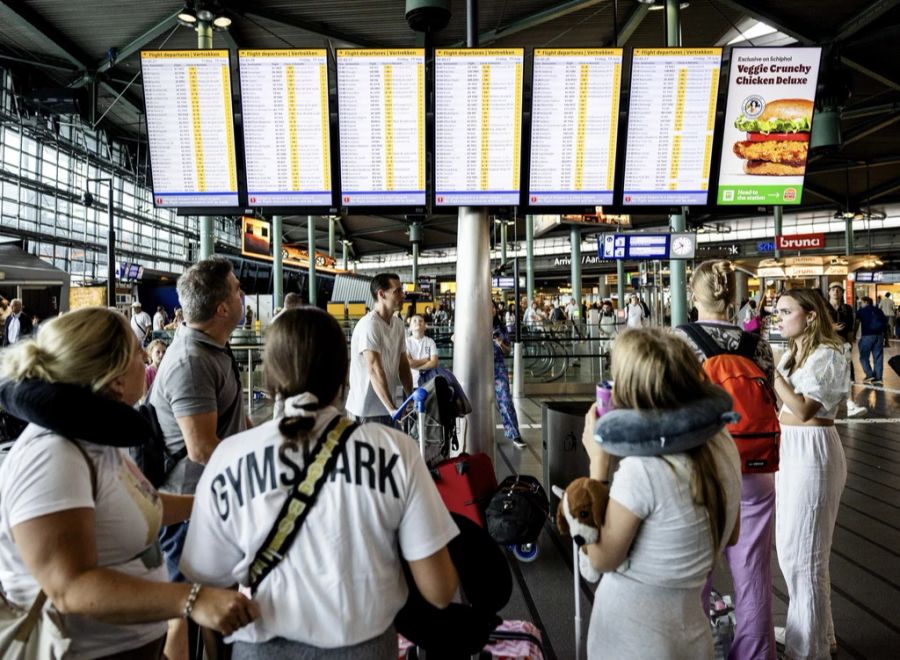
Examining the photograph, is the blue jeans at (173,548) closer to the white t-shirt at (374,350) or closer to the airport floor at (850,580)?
the airport floor at (850,580)

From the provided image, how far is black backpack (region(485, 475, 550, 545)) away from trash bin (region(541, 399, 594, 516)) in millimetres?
771

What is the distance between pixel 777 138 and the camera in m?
4.07

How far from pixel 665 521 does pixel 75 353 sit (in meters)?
1.50

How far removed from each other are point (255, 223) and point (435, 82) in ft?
53.4

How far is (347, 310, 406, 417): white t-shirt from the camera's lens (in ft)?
13.2

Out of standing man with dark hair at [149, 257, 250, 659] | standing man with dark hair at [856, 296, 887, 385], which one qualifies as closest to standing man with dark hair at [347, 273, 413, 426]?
standing man with dark hair at [149, 257, 250, 659]

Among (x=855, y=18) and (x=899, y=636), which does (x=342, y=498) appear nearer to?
(x=899, y=636)

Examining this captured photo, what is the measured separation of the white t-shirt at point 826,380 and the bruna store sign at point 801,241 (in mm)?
19843

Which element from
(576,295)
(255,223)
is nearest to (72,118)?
(255,223)

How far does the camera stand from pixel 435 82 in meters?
3.80

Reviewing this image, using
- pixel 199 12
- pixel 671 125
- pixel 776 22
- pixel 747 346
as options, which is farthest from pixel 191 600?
pixel 776 22

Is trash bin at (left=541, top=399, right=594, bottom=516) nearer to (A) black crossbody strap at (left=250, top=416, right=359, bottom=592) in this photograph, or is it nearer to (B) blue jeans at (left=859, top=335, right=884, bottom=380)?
(A) black crossbody strap at (left=250, top=416, right=359, bottom=592)

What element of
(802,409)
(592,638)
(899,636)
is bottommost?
(899,636)

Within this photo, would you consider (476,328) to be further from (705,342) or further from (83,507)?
(83,507)
